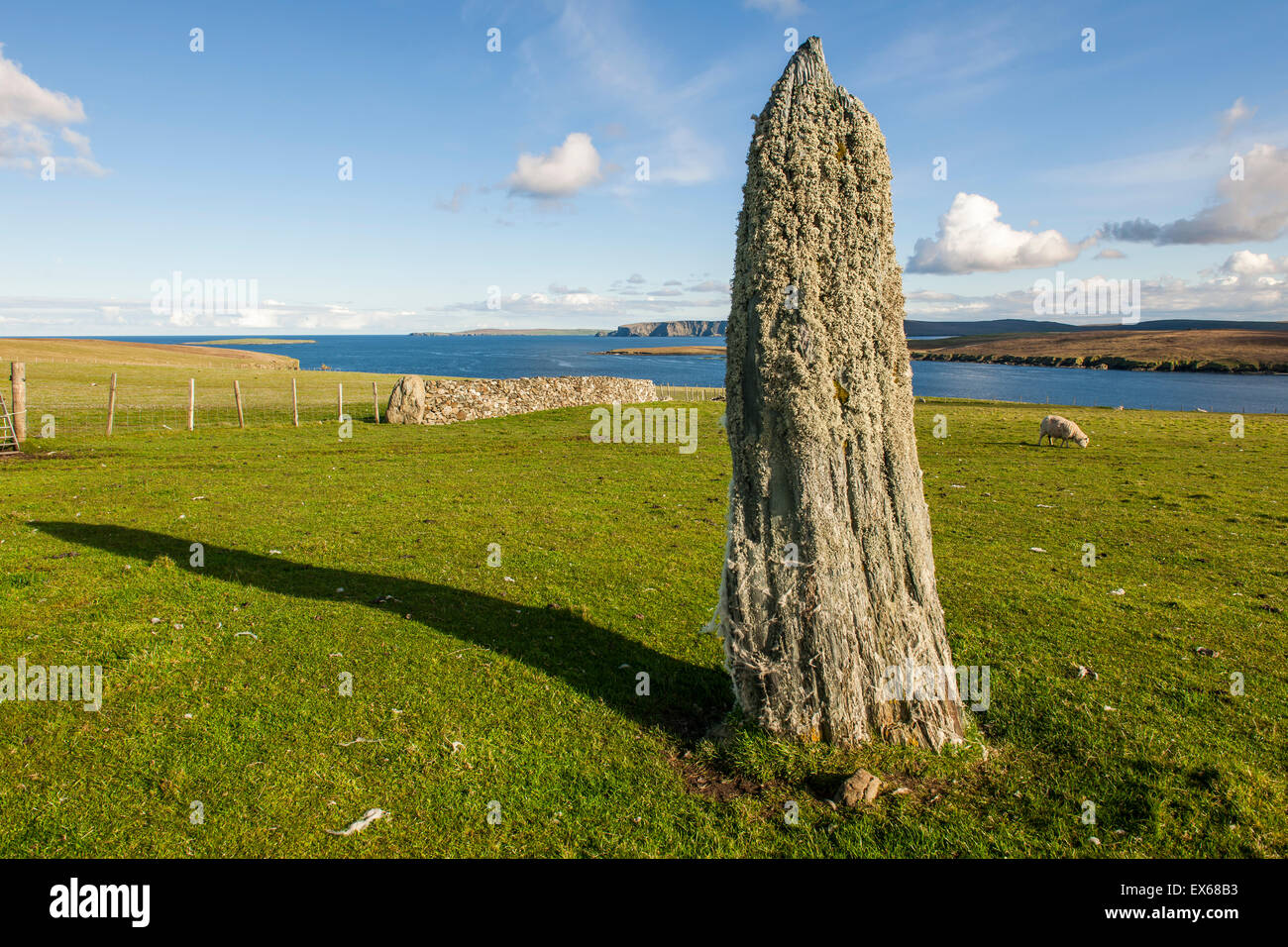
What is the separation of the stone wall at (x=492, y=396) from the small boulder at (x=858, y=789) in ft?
109

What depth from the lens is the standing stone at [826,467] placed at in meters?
6.43

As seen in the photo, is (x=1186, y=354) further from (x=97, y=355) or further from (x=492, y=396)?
(x=97, y=355)

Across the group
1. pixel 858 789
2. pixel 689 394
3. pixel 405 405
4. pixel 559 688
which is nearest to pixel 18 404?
pixel 405 405

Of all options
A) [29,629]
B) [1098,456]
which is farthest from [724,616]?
[1098,456]

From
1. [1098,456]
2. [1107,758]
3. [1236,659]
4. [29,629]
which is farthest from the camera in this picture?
[1098,456]

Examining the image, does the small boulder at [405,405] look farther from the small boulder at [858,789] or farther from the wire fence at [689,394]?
the small boulder at [858,789]

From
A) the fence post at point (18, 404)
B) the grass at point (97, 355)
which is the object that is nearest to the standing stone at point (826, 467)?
the fence post at point (18, 404)

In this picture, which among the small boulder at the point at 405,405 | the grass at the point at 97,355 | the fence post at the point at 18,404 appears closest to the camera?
the fence post at the point at 18,404

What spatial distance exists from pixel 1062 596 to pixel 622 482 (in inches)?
482

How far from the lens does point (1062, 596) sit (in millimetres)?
10609

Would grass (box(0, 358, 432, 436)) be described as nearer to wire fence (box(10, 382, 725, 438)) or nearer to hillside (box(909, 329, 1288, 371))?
wire fence (box(10, 382, 725, 438))

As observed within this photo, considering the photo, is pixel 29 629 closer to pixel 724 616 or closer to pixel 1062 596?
pixel 724 616

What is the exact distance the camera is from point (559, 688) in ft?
25.3
